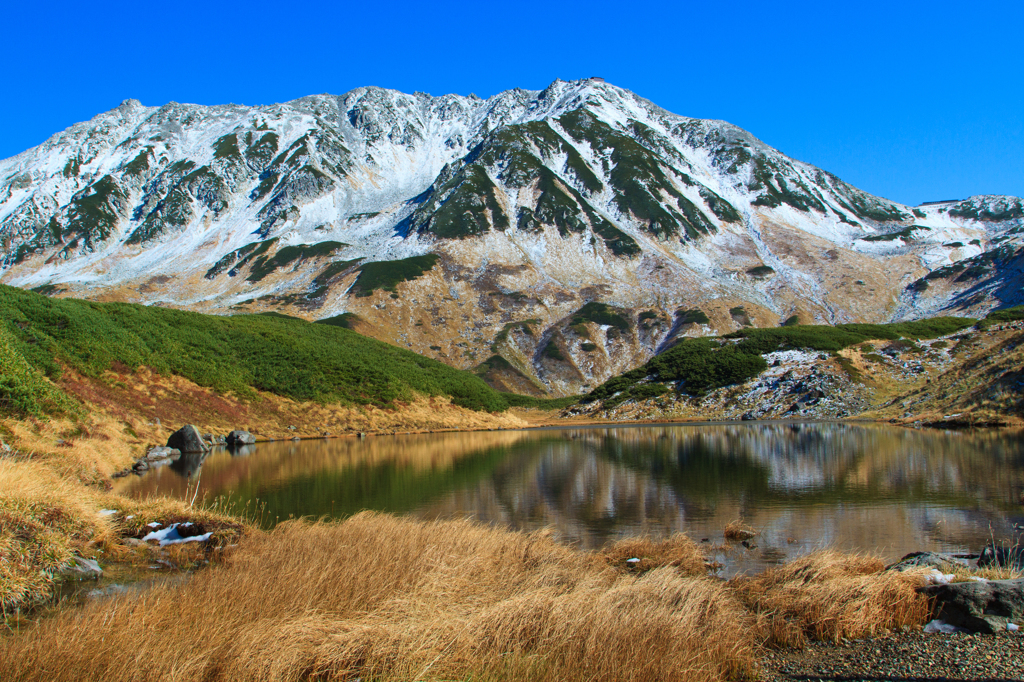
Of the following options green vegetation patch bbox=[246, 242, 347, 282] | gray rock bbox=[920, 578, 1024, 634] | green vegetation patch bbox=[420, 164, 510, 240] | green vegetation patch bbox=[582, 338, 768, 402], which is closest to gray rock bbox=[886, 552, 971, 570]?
gray rock bbox=[920, 578, 1024, 634]

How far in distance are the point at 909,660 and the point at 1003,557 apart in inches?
210

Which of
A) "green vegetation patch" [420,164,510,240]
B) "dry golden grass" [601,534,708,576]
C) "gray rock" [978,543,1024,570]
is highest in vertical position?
"green vegetation patch" [420,164,510,240]

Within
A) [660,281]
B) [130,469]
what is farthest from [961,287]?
[130,469]

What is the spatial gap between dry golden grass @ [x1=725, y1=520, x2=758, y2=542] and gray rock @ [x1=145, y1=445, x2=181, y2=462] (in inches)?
1283

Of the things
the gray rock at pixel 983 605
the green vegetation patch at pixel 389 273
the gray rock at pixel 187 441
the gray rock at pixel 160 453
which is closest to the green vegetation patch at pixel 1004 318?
the gray rock at pixel 983 605

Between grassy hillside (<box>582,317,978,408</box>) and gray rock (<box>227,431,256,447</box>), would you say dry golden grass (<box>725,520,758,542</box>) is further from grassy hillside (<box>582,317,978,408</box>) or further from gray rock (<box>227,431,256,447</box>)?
grassy hillside (<box>582,317,978,408</box>)

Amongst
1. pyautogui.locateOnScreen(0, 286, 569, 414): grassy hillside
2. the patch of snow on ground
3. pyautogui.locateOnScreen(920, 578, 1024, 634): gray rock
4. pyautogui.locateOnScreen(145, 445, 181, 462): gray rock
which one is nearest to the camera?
pyautogui.locateOnScreen(920, 578, 1024, 634): gray rock

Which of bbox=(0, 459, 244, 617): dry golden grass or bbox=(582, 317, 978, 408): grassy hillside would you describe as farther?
bbox=(582, 317, 978, 408): grassy hillside

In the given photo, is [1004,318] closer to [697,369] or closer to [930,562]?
[697,369]

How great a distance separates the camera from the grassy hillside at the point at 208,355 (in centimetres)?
3425

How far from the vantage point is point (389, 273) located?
505 feet

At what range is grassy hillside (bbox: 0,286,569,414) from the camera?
3425 centimetres

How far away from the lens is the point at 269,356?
62812 millimetres

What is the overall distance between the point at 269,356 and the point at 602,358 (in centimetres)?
8286
